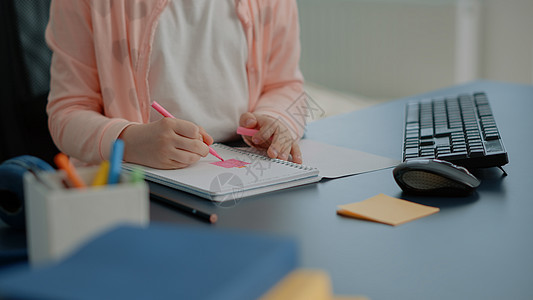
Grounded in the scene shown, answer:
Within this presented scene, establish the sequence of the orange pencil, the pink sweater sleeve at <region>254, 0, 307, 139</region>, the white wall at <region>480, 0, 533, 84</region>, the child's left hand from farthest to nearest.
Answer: the white wall at <region>480, 0, 533, 84</region>
the pink sweater sleeve at <region>254, 0, 307, 139</region>
the child's left hand
the orange pencil

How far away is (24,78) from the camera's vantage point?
148 cm

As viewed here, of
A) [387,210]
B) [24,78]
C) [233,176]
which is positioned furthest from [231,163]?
[24,78]

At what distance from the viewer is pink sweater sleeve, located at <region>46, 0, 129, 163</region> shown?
84 centimetres

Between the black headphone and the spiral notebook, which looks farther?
the spiral notebook

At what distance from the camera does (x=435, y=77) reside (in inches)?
120

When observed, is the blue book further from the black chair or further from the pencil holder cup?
the black chair

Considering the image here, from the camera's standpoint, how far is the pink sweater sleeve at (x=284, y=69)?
101 cm

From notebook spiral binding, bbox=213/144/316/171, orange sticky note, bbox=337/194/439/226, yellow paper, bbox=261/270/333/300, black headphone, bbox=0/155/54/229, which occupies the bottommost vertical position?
notebook spiral binding, bbox=213/144/316/171

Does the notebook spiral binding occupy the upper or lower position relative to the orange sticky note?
lower

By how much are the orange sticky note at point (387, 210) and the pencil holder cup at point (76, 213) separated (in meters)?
0.28

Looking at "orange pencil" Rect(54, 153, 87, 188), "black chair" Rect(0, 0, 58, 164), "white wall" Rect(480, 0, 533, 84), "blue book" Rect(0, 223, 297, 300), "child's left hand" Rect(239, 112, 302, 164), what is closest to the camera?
"blue book" Rect(0, 223, 297, 300)

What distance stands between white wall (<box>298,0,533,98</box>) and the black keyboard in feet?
6.47

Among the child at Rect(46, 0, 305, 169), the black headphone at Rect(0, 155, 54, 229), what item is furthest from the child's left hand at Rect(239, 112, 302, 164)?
the black headphone at Rect(0, 155, 54, 229)

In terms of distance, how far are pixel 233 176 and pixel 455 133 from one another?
1.16ft
